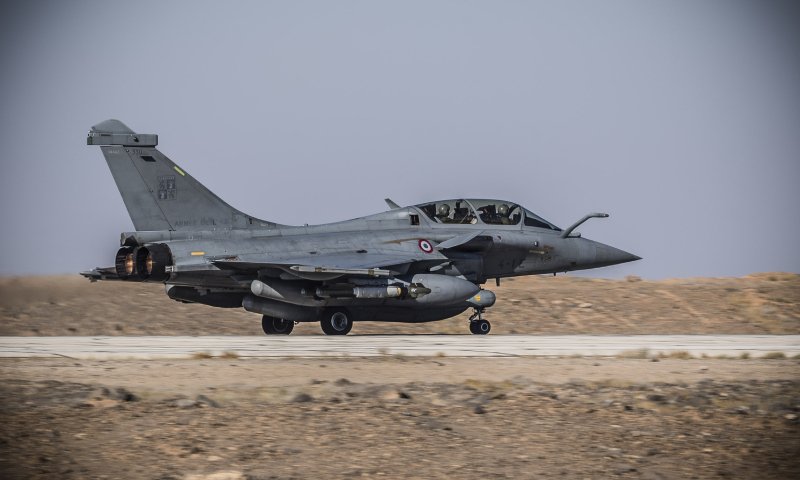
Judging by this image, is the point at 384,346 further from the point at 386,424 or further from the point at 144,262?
the point at 386,424

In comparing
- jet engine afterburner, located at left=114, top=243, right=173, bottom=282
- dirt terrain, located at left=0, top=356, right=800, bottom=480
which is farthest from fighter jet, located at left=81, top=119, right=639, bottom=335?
dirt terrain, located at left=0, top=356, right=800, bottom=480

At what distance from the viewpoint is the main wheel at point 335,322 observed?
79.4ft

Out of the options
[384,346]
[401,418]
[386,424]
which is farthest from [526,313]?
[386,424]

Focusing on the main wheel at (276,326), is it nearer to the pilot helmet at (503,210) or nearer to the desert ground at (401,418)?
the pilot helmet at (503,210)

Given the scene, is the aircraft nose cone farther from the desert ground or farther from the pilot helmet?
the desert ground

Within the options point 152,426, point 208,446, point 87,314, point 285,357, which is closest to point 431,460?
point 208,446

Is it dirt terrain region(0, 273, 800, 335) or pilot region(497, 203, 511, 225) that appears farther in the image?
dirt terrain region(0, 273, 800, 335)

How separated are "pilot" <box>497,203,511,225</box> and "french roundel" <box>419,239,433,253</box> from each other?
220cm

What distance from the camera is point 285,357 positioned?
652 inches

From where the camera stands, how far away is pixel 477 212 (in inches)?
1029

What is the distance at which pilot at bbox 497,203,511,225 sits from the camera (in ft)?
86.4

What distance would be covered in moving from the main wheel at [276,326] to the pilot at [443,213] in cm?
426

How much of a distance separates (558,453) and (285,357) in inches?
251

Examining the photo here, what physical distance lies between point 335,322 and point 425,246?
2.72 meters
